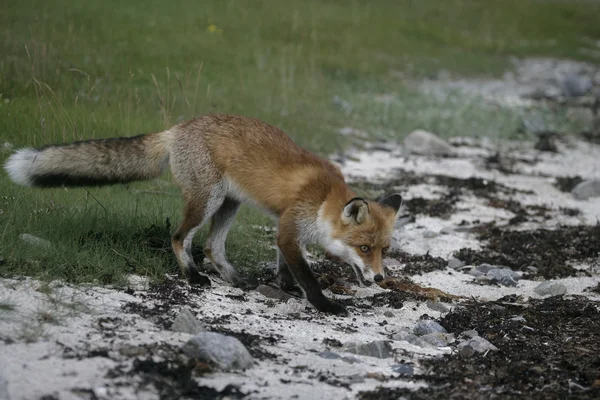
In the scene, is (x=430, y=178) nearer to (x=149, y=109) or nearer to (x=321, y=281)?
(x=149, y=109)

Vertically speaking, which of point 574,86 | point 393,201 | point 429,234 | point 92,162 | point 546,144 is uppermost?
point 92,162

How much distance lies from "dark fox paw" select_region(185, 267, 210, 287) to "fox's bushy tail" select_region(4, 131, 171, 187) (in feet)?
3.09

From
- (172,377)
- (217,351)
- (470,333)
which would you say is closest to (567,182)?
(470,333)

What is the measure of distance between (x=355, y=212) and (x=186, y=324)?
71.9 inches

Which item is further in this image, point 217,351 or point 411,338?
point 411,338

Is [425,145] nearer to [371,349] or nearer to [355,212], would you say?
[355,212]

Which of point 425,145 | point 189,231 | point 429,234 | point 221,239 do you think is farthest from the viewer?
point 425,145

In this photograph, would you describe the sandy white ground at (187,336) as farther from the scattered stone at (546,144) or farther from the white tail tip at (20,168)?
the scattered stone at (546,144)

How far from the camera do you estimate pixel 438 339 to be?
18.3ft

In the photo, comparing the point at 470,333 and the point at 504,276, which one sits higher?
the point at 470,333

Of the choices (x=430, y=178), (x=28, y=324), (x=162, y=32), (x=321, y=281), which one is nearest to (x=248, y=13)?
(x=162, y=32)

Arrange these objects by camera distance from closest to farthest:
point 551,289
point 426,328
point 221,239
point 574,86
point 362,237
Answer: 1. point 426,328
2. point 362,237
3. point 221,239
4. point 551,289
5. point 574,86

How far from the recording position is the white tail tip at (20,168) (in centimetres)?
596

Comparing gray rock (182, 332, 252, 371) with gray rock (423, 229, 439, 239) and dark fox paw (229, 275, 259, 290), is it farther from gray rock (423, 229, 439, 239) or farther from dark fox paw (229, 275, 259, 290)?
gray rock (423, 229, 439, 239)
